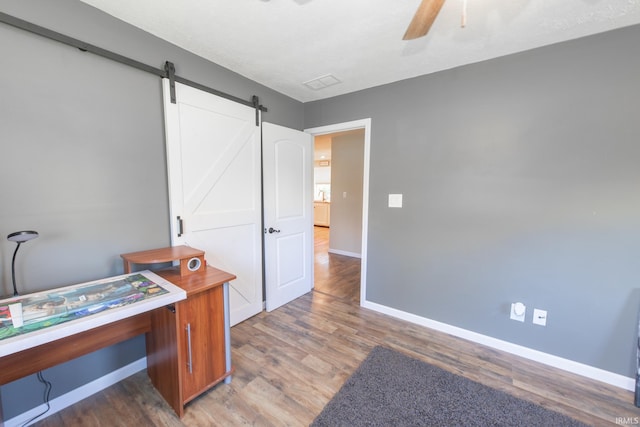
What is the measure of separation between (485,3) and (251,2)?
4.45ft

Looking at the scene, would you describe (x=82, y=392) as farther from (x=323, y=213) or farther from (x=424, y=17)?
(x=323, y=213)

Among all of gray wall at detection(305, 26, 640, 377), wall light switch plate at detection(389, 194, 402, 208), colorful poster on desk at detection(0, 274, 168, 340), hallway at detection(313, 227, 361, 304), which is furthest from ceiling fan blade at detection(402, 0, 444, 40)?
hallway at detection(313, 227, 361, 304)

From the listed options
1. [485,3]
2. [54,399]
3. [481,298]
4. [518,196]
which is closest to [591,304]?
[481,298]

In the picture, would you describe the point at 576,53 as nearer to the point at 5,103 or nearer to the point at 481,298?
the point at 481,298

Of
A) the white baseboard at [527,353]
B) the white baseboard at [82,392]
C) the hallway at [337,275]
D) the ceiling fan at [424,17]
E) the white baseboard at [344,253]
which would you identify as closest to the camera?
the ceiling fan at [424,17]

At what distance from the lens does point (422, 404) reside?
5.13ft

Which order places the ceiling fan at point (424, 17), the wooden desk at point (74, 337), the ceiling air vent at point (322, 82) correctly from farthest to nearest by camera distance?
the ceiling air vent at point (322, 82) < the ceiling fan at point (424, 17) < the wooden desk at point (74, 337)

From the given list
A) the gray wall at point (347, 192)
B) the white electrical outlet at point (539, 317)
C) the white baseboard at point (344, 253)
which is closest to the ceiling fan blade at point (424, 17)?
the white electrical outlet at point (539, 317)

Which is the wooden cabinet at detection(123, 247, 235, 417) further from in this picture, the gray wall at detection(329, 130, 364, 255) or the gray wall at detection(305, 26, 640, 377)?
the gray wall at detection(329, 130, 364, 255)

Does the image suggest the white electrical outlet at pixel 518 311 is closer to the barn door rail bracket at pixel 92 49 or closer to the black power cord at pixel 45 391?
the barn door rail bracket at pixel 92 49

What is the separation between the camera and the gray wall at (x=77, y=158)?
1.31 meters

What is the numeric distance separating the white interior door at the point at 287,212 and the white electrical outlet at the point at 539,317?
2.25 m

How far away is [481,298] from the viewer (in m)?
2.18

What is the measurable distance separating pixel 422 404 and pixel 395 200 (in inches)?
65.9
